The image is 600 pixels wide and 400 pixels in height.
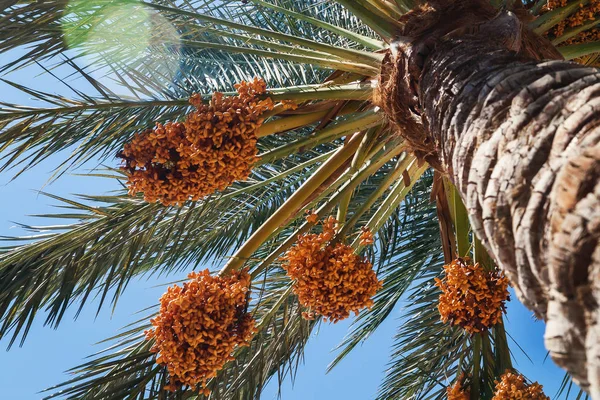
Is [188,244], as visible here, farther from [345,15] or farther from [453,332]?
[345,15]

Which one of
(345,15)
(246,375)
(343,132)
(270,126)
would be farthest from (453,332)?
(345,15)

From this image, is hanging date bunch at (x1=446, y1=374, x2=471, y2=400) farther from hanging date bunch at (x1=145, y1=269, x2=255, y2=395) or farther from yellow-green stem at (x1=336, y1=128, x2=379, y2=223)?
hanging date bunch at (x1=145, y1=269, x2=255, y2=395)

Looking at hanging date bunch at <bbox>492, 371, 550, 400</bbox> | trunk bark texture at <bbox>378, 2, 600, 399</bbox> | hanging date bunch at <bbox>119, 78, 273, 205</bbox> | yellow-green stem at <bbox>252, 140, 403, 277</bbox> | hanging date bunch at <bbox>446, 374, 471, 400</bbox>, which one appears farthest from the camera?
hanging date bunch at <bbox>446, 374, 471, 400</bbox>

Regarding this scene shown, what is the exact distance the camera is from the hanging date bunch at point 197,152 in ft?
8.87

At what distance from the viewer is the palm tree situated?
1.35 meters

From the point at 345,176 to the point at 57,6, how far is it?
5.65 ft

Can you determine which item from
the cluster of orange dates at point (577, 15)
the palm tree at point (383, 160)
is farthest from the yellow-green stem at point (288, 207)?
the cluster of orange dates at point (577, 15)

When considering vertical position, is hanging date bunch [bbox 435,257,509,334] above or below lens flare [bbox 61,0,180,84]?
below

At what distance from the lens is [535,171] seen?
4.65 ft

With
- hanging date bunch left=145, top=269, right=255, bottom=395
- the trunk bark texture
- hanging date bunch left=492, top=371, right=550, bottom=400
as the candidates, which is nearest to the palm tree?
the trunk bark texture

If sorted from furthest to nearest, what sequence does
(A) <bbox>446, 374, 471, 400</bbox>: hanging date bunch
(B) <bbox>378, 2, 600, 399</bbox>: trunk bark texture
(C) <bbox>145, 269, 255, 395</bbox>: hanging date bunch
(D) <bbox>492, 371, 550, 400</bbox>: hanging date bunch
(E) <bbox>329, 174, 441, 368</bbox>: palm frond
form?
(E) <bbox>329, 174, 441, 368</bbox>: palm frond → (A) <bbox>446, 374, 471, 400</bbox>: hanging date bunch → (D) <bbox>492, 371, 550, 400</bbox>: hanging date bunch → (C) <bbox>145, 269, 255, 395</bbox>: hanging date bunch → (B) <bbox>378, 2, 600, 399</bbox>: trunk bark texture

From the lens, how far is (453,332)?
451 cm

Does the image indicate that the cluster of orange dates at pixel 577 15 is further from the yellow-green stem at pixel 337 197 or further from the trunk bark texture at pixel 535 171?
the trunk bark texture at pixel 535 171

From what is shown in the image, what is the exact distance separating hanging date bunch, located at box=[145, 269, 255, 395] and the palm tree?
249mm
